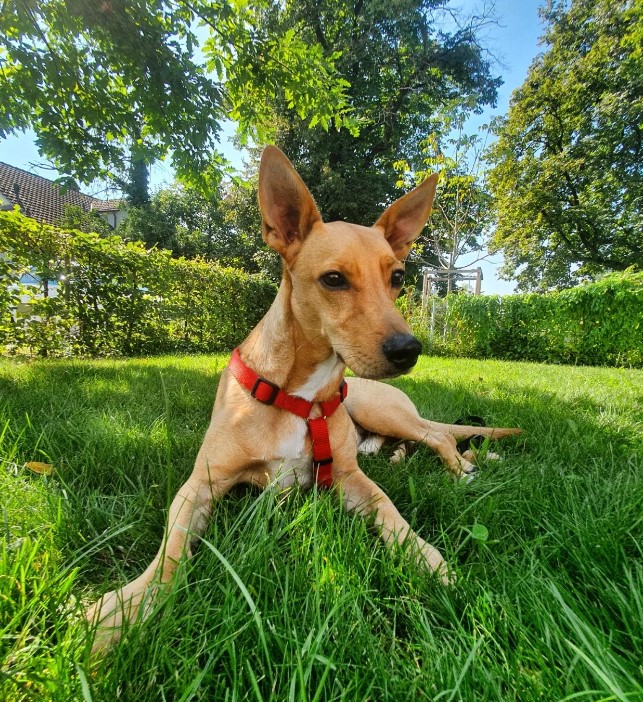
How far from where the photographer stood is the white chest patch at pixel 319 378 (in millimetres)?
1852

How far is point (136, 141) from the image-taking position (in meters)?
4.24

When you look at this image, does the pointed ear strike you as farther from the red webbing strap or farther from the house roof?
the house roof

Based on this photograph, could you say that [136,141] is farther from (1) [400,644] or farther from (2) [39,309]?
(1) [400,644]

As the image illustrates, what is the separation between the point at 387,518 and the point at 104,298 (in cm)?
736

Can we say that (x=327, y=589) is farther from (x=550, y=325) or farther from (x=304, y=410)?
(x=550, y=325)

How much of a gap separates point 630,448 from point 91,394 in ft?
13.9

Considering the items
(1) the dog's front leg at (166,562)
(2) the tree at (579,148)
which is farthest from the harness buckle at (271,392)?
(2) the tree at (579,148)

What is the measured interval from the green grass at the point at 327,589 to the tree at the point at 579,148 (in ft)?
82.2

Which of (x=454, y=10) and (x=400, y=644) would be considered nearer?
(x=400, y=644)

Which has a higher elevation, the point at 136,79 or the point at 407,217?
the point at 136,79

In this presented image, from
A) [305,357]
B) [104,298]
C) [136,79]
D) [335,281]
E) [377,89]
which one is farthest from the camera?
[377,89]

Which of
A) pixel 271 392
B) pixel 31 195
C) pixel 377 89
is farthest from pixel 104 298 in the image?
pixel 31 195

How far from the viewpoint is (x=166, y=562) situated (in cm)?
126

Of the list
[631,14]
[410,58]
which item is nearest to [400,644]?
[410,58]
